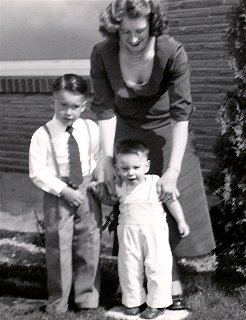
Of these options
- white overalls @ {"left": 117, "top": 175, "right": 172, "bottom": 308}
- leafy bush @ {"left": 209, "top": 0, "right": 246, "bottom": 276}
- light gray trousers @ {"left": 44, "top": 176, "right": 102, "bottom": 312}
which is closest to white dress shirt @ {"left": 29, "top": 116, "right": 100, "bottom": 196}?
light gray trousers @ {"left": 44, "top": 176, "right": 102, "bottom": 312}

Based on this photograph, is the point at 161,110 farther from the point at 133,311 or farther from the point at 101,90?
the point at 133,311

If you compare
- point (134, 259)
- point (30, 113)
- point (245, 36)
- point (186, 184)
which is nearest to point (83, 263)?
point (134, 259)

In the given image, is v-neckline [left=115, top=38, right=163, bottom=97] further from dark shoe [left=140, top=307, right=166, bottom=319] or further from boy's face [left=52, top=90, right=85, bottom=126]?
dark shoe [left=140, top=307, right=166, bottom=319]

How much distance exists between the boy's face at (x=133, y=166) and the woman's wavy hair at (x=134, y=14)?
75 cm

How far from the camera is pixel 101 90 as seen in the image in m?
4.51

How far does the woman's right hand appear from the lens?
4.49 metres

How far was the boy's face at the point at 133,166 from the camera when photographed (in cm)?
433

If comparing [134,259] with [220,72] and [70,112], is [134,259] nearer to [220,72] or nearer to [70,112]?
[70,112]

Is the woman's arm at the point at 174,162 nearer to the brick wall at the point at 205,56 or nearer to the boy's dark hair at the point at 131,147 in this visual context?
the boy's dark hair at the point at 131,147

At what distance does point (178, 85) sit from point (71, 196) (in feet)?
3.13

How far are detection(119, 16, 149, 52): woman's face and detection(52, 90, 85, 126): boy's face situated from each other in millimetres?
488

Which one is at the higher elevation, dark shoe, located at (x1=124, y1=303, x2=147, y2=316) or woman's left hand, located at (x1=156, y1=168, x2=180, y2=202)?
woman's left hand, located at (x1=156, y1=168, x2=180, y2=202)

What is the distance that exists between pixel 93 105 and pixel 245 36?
113 cm

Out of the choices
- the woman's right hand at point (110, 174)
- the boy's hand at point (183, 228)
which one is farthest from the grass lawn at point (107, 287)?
the woman's right hand at point (110, 174)
